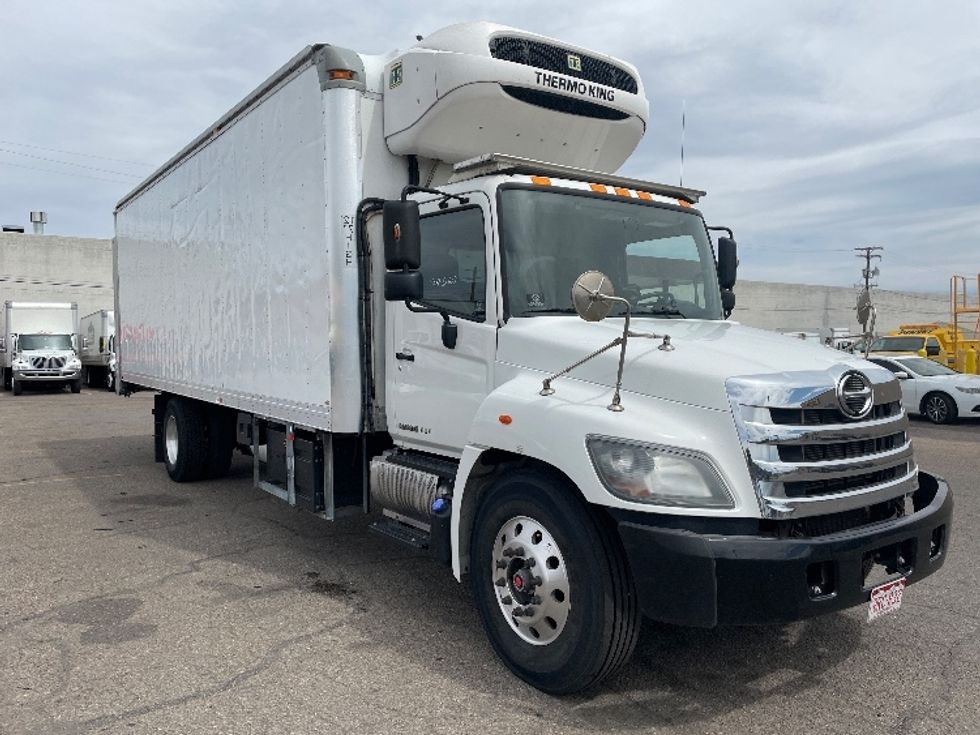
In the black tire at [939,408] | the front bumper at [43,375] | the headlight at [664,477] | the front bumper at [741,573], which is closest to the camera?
the front bumper at [741,573]

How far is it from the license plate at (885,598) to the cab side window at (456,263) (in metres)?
2.32

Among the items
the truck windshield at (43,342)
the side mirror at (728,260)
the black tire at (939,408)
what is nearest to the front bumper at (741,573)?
the side mirror at (728,260)

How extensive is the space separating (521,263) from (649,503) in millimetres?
1613

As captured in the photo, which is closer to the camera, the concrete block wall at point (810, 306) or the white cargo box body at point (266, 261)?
→ the white cargo box body at point (266, 261)

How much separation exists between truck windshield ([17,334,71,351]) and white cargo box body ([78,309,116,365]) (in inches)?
39.8

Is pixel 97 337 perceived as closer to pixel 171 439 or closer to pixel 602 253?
pixel 171 439

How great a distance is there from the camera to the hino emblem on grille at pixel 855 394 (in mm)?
3545

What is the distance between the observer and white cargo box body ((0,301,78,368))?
26484mm

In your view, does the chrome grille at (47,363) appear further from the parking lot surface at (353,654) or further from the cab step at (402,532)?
the cab step at (402,532)

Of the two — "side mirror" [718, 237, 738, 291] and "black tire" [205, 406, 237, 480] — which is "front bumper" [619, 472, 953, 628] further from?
"black tire" [205, 406, 237, 480]

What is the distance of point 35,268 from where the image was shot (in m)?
32.5

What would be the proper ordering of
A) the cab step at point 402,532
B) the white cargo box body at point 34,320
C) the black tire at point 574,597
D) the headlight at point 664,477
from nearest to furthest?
the headlight at point 664,477 → the black tire at point 574,597 → the cab step at point 402,532 → the white cargo box body at point 34,320

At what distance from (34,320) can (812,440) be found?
2868 centimetres

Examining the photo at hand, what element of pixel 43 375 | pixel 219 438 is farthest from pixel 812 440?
pixel 43 375
